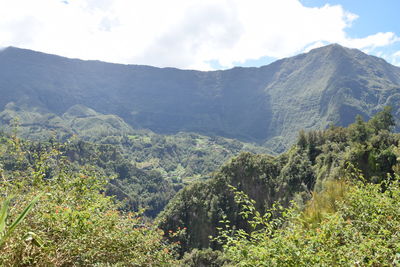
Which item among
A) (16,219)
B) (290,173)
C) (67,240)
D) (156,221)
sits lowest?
(290,173)

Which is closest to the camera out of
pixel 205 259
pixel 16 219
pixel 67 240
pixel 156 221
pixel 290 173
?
pixel 16 219

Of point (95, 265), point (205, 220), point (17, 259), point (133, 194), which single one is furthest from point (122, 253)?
point (133, 194)

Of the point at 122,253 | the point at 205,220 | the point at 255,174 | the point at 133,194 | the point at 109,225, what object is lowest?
the point at 133,194

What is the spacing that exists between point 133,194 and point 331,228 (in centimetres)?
16421

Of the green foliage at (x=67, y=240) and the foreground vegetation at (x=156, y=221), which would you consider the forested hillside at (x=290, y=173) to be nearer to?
the foreground vegetation at (x=156, y=221)

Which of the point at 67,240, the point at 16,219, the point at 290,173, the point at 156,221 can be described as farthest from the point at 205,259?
the point at 16,219

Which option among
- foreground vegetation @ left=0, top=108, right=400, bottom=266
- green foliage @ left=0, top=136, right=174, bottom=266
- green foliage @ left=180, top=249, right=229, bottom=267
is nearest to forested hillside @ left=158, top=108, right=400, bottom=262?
foreground vegetation @ left=0, top=108, right=400, bottom=266

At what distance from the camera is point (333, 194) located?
1201 centimetres

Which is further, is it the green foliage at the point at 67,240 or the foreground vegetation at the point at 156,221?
the foreground vegetation at the point at 156,221

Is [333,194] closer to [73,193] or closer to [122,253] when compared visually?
[122,253]

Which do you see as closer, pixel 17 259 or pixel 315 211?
pixel 17 259

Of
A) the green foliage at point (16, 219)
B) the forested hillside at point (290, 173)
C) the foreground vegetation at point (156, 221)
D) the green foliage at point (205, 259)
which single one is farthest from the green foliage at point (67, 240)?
the green foliage at point (205, 259)

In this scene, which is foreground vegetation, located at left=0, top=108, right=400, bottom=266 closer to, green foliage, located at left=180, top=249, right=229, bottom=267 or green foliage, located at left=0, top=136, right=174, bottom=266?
green foliage, located at left=0, top=136, right=174, bottom=266

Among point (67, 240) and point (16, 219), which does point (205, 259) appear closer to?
point (67, 240)
